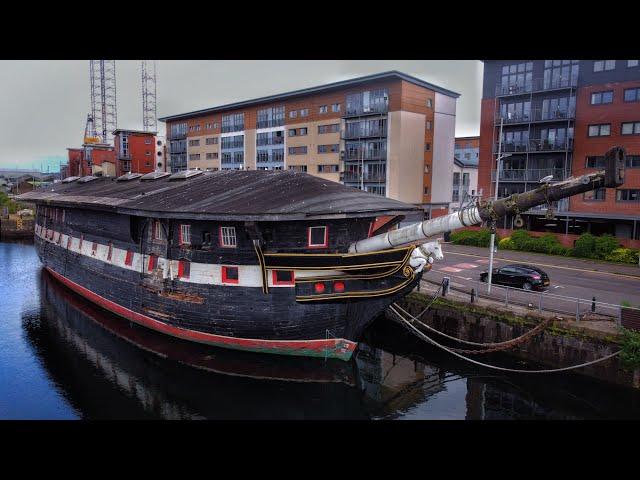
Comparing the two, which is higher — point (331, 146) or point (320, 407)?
point (331, 146)

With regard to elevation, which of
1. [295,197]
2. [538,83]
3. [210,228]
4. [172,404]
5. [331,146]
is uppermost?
[538,83]

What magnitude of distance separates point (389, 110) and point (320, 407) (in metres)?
41.3

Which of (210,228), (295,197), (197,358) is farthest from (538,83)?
(197,358)

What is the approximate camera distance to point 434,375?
73.8 feet

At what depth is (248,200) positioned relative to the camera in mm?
23172

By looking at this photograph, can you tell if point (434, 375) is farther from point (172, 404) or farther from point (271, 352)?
point (172, 404)

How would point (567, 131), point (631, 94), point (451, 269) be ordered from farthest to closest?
1. point (567, 131)
2. point (631, 94)
3. point (451, 269)

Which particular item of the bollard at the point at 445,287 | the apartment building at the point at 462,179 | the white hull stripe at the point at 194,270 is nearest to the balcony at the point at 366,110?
the apartment building at the point at 462,179

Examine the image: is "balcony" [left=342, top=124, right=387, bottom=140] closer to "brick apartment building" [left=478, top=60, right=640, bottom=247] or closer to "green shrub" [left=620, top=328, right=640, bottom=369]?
"brick apartment building" [left=478, top=60, right=640, bottom=247]

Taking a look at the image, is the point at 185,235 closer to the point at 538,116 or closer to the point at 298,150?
the point at 538,116

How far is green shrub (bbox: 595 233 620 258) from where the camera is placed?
38.0 metres

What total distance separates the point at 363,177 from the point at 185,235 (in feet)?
115

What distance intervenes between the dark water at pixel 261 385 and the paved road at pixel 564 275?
607cm

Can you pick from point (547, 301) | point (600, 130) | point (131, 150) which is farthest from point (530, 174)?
point (131, 150)
